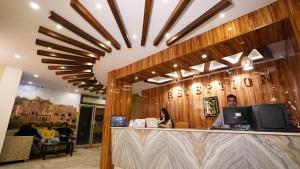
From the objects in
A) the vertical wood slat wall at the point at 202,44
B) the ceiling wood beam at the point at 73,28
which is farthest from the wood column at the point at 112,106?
the ceiling wood beam at the point at 73,28

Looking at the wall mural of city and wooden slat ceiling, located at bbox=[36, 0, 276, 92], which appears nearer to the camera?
wooden slat ceiling, located at bbox=[36, 0, 276, 92]

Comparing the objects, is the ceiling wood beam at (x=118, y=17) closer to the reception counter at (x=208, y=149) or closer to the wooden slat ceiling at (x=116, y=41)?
the wooden slat ceiling at (x=116, y=41)

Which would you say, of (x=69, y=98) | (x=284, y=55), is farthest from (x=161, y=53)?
(x=69, y=98)

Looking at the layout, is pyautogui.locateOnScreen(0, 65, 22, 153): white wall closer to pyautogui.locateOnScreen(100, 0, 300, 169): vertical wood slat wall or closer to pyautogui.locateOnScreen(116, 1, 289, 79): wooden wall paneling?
pyautogui.locateOnScreen(100, 0, 300, 169): vertical wood slat wall

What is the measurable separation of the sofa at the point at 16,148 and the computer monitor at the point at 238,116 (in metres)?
6.79

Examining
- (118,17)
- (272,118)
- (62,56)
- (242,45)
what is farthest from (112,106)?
(272,118)

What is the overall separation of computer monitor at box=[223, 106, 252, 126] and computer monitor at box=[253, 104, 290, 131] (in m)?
0.17

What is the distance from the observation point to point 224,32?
10.2 ft

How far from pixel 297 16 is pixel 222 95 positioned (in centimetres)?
345

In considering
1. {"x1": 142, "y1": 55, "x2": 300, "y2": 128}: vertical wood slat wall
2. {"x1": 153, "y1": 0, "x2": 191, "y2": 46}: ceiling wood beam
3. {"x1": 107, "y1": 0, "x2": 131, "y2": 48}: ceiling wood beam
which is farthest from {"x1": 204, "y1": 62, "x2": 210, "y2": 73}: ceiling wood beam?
{"x1": 107, "y1": 0, "x2": 131, "y2": 48}: ceiling wood beam

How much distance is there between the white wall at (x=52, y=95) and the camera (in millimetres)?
7760

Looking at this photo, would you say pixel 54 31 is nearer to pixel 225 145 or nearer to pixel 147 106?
pixel 225 145

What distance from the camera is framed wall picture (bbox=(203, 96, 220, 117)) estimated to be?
17.9 ft

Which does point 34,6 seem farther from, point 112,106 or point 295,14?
point 295,14
